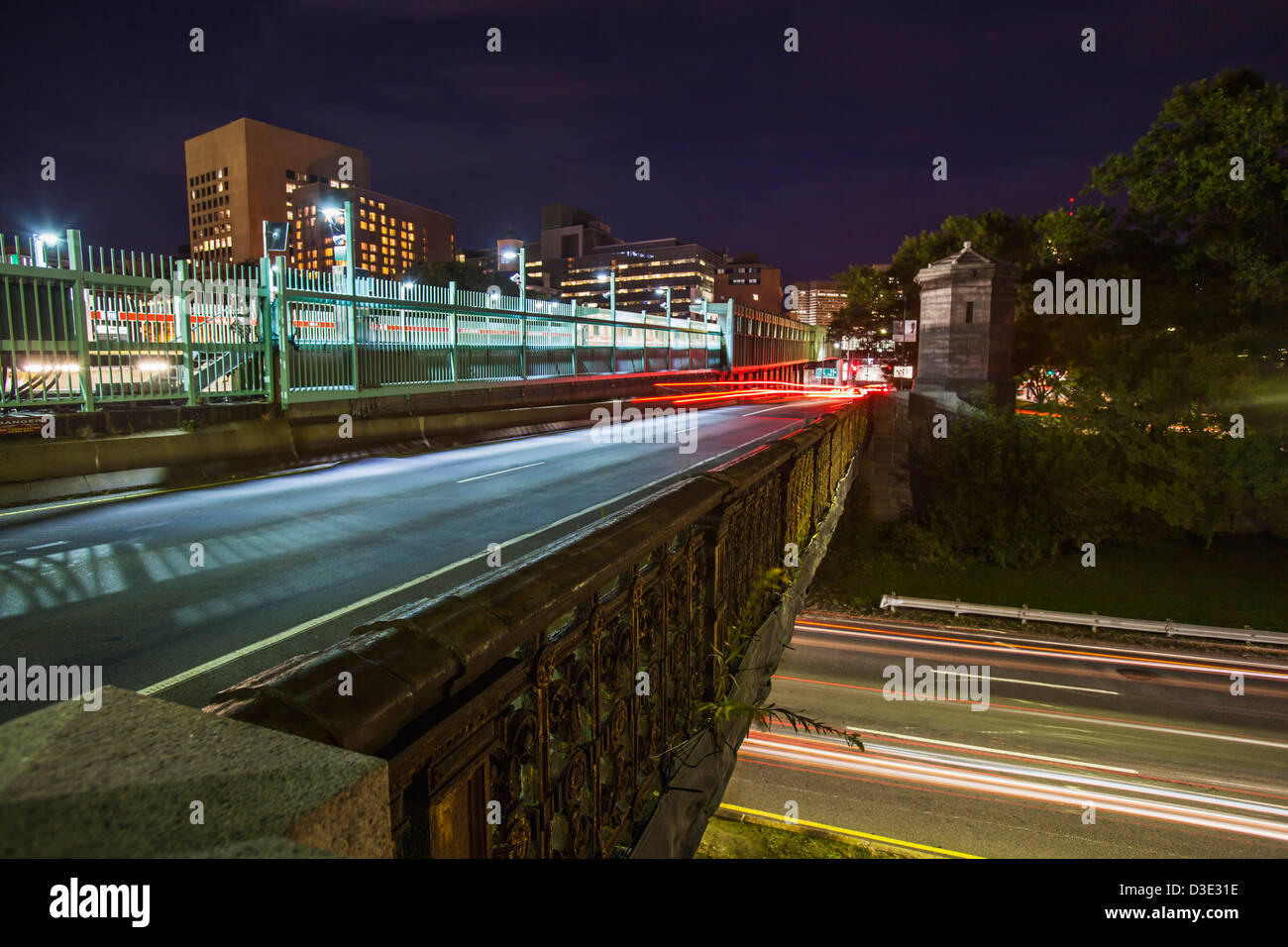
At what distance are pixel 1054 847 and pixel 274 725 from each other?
859 inches

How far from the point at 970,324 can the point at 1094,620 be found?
1324 cm

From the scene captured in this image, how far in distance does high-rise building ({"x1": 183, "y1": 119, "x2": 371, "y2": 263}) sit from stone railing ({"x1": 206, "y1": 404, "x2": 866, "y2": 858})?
57.7 m

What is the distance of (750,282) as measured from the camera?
168 m

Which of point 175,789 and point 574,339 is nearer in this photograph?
point 175,789

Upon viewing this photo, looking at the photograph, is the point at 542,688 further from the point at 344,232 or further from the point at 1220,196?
the point at 1220,196

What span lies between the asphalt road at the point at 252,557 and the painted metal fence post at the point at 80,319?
6.89ft

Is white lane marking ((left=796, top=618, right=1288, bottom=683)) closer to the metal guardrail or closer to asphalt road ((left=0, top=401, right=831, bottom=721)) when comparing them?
the metal guardrail

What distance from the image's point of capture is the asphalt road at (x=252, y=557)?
452 cm

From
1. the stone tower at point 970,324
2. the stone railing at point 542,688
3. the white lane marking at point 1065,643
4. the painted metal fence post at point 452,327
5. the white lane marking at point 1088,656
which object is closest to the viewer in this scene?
the stone railing at point 542,688

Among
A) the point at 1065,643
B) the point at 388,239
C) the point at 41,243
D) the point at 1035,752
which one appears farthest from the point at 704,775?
the point at 388,239

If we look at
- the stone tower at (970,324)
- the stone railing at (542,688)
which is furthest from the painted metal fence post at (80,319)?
the stone tower at (970,324)

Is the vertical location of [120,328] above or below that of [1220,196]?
below

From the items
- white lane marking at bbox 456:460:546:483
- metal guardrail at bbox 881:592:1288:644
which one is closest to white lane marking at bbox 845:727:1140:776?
metal guardrail at bbox 881:592:1288:644

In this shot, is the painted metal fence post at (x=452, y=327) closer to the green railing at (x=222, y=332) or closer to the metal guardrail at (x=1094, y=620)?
the green railing at (x=222, y=332)
